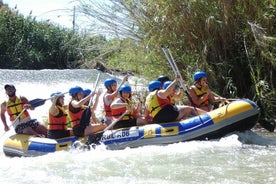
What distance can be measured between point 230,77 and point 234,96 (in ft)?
1.16

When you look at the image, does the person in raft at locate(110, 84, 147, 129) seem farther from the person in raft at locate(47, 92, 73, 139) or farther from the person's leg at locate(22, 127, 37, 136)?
the person's leg at locate(22, 127, 37, 136)

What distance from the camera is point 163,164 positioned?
675cm

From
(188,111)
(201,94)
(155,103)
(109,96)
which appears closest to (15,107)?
(109,96)

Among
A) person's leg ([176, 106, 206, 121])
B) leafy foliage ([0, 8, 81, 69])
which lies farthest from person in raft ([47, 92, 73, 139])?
→ leafy foliage ([0, 8, 81, 69])

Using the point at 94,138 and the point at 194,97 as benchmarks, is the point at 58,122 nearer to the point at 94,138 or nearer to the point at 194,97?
the point at 94,138

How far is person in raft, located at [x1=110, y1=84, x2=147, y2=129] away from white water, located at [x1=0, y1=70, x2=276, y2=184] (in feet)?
2.11

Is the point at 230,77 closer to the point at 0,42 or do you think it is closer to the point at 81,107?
the point at 81,107

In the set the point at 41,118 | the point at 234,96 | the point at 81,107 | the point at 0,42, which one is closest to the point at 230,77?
the point at 234,96

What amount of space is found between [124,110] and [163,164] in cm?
206

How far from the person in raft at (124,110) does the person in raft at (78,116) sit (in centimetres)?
27

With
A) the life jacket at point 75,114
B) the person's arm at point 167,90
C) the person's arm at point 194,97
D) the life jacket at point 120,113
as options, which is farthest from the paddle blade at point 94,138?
the person's arm at point 194,97

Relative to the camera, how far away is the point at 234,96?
9820 millimetres

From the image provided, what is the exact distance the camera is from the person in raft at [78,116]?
8414 mm

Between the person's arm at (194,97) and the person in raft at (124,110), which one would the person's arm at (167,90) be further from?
the person's arm at (194,97)
